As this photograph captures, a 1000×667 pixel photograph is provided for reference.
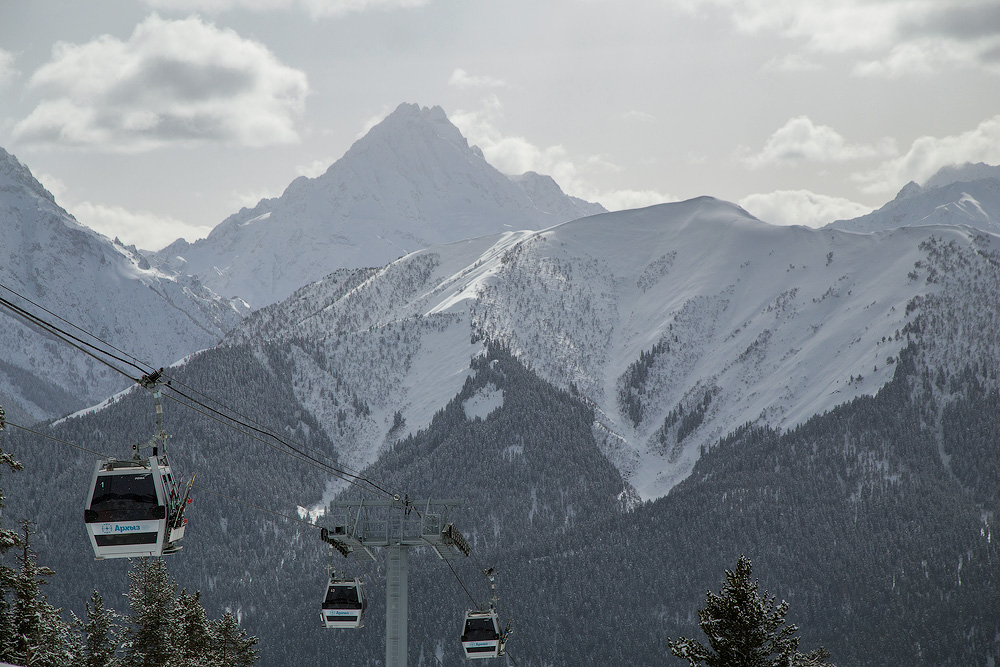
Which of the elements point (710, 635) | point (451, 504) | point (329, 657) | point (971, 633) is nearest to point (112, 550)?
point (451, 504)

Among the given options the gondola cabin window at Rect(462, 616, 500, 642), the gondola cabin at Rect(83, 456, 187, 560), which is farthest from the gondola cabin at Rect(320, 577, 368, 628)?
the gondola cabin at Rect(83, 456, 187, 560)

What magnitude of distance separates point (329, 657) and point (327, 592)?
16671 cm

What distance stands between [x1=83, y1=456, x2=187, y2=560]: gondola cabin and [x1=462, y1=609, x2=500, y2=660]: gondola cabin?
705 inches

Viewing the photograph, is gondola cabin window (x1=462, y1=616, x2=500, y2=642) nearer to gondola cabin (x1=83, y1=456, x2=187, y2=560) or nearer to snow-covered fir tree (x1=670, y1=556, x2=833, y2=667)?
snow-covered fir tree (x1=670, y1=556, x2=833, y2=667)

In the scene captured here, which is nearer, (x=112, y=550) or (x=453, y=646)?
(x=112, y=550)

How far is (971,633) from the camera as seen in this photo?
634ft

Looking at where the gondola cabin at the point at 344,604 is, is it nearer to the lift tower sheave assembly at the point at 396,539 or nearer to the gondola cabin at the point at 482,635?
the gondola cabin at the point at 482,635

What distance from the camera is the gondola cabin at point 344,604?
40156mm

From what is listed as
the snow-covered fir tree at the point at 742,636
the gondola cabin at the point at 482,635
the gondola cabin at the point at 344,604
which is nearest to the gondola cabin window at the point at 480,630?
the gondola cabin at the point at 482,635

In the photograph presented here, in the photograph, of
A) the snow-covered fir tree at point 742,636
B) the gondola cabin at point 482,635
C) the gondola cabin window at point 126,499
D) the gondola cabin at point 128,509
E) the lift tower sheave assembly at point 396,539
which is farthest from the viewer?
the gondola cabin at point 482,635

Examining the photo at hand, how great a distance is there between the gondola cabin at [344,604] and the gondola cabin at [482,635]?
418cm

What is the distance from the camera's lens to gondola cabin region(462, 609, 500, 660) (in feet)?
133

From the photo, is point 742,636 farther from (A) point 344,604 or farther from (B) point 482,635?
(A) point 344,604

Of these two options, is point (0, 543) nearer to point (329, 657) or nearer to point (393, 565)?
point (393, 565)
